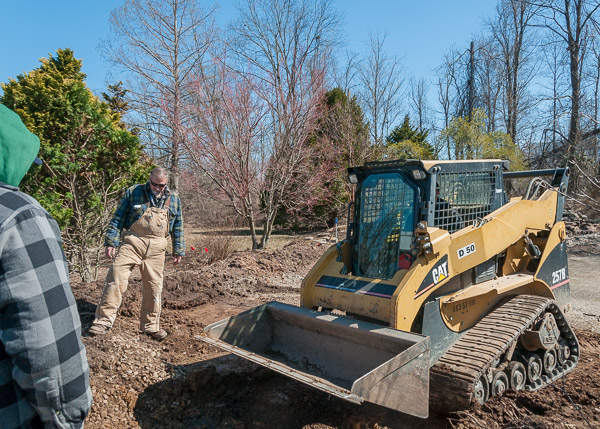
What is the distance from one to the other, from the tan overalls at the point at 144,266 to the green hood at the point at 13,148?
3.60m

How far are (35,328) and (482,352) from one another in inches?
134

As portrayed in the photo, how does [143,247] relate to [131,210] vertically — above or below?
below

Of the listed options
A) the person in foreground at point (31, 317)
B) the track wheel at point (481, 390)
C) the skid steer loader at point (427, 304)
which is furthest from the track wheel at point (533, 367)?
the person in foreground at point (31, 317)

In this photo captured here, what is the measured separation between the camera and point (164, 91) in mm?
16016

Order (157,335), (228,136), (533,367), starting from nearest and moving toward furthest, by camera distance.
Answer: (533,367)
(157,335)
(228,136)

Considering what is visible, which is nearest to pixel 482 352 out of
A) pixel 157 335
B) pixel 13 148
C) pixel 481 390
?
pixel 481 390

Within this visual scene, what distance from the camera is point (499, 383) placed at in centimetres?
399

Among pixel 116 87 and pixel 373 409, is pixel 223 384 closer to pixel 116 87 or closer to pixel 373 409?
pixel 373 409

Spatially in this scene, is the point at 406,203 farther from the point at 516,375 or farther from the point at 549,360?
the point at 549,360

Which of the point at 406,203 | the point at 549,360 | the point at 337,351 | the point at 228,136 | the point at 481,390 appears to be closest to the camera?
the point at 481,390

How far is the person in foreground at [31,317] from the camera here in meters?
1.29

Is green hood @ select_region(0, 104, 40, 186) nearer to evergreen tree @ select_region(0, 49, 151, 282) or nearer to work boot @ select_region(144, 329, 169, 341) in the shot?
work boot @ select_region(144, 329, 169, 341)

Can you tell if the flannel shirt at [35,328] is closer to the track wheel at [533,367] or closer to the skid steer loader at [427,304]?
the skid steer loader at [427,304]

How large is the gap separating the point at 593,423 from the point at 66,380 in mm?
4013
